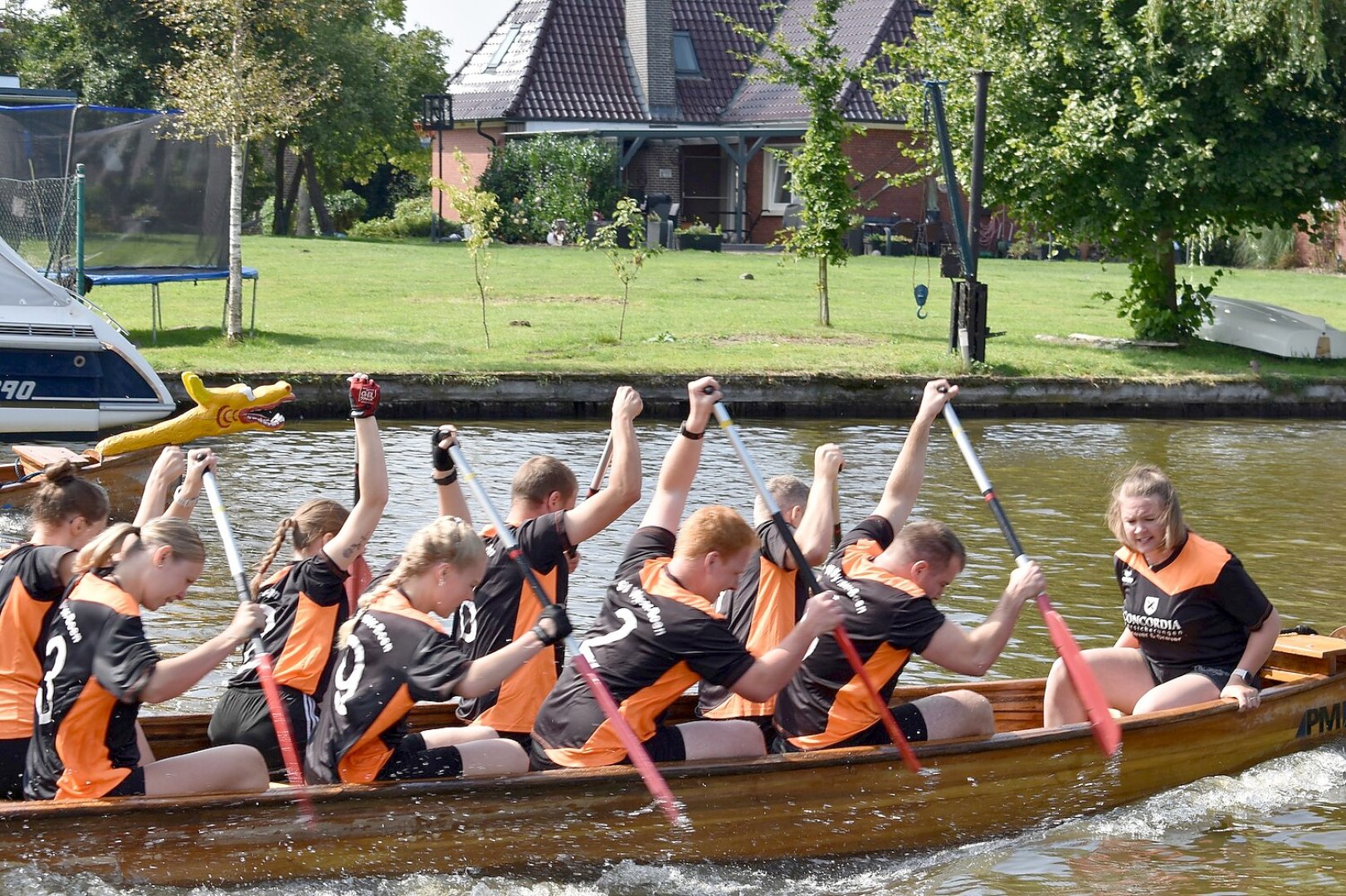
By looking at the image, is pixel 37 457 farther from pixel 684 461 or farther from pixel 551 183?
pixel 551 183

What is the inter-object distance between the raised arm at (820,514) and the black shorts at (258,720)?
6.41 ft

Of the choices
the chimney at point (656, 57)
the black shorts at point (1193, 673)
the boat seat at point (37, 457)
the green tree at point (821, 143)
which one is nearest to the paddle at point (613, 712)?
the black shorts at point (1193, 673)

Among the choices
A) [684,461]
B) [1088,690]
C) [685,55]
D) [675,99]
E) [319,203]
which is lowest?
[1088,690]

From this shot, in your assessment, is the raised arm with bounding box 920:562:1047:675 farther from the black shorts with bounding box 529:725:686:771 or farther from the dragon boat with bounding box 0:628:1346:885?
the black shorts with bounding box 529:725:686:771

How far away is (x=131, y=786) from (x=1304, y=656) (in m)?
5.36

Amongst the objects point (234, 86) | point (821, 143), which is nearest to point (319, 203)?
point (821, 143)

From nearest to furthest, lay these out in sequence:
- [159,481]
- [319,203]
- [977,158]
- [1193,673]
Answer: [159,481] < [1193,673] < [977,158] < [319,203]

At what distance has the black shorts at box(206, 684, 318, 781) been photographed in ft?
20.3

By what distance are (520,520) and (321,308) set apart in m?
16.5

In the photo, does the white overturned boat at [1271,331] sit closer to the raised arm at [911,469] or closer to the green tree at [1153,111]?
the green tree at [1153,111]

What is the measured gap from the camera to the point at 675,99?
4206cm

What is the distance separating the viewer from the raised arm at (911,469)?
680 centimetres

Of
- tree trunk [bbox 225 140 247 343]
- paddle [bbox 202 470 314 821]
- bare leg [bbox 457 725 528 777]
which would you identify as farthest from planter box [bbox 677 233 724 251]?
bare leg [bbox 457 725 528 777]

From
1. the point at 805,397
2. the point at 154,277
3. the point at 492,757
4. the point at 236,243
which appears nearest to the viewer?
the point at 492,757
